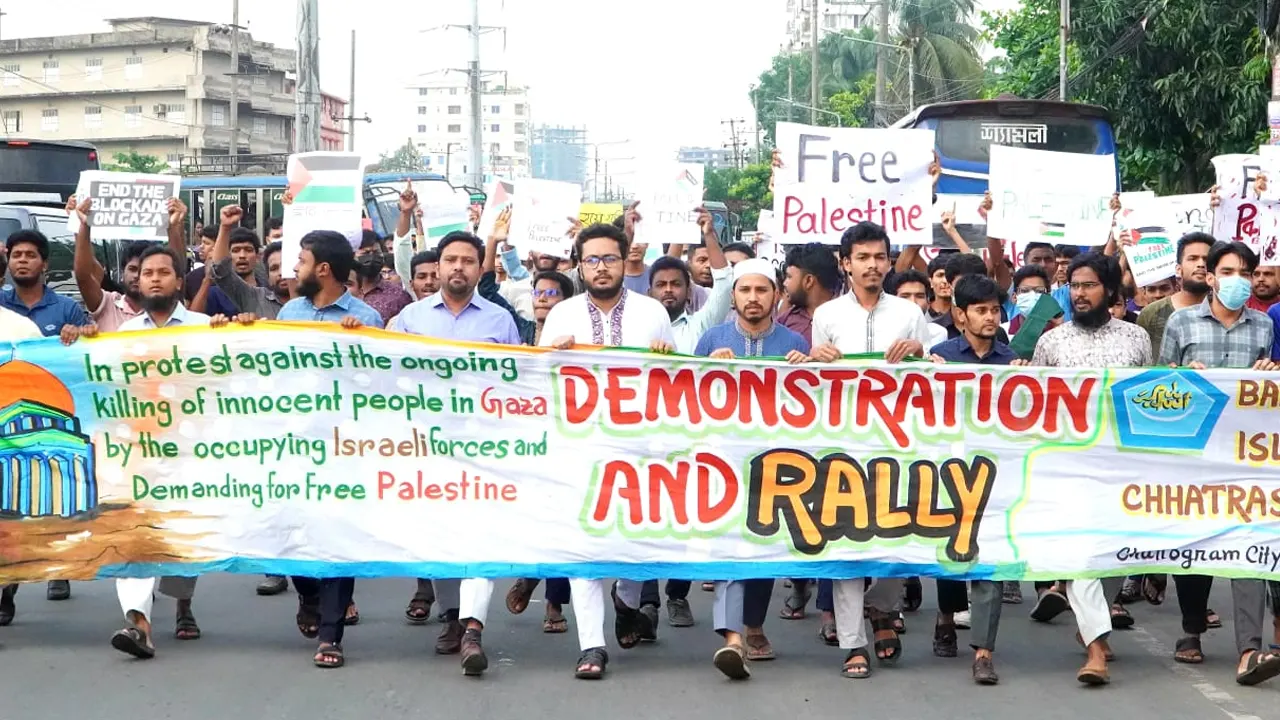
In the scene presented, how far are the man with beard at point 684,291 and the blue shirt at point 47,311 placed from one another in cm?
291

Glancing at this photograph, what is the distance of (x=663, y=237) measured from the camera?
35.6ft

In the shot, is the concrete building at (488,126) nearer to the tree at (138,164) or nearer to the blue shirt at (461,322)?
the tree at (138,164)

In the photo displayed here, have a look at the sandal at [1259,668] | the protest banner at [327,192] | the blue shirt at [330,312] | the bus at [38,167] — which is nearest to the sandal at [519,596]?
the blue shirt at [330,312]

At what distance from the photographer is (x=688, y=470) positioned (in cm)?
715

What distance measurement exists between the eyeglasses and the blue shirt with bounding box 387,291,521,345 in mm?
498

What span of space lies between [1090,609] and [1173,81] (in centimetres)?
2160

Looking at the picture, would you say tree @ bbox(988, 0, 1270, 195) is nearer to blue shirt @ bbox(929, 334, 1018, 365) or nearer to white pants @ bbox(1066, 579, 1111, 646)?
blue shirt @ bbox(929, 334, 1018, 365)

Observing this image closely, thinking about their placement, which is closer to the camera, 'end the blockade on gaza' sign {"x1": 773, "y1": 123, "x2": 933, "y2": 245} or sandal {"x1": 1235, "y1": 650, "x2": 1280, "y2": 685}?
sandal {"x1": 1235, "y1": 650, "x2": 1280, "y2": 685}

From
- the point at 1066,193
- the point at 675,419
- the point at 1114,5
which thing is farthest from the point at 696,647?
the point at 1114,5

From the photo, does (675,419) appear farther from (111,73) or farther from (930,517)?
(111,73)

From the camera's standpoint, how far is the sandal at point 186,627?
755cm

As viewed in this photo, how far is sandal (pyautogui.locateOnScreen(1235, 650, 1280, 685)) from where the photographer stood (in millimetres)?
6543

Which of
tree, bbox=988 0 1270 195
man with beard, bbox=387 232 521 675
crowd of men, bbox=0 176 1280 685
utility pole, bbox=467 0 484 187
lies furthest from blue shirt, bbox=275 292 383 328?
utility pole, bbox=467 0 484 187

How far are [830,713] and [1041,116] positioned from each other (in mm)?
13482
